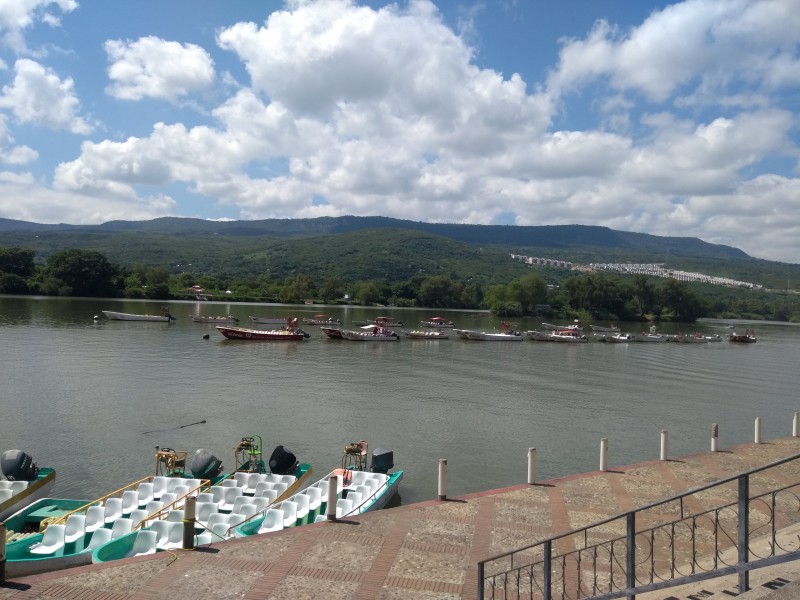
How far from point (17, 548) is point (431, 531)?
29.4ft

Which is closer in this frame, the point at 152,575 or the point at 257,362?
the point at 152,575

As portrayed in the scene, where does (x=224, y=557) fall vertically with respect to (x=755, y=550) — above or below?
below

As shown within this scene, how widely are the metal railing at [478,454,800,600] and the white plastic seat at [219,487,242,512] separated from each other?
786 centimetres

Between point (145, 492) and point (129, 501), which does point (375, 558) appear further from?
point (145, 492)

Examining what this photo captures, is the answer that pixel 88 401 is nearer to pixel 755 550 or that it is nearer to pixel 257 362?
pixel 257 362

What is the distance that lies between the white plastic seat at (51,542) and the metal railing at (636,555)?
9.52 m

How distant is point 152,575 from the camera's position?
10062 millimetres

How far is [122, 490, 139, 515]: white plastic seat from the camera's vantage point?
1540 cm

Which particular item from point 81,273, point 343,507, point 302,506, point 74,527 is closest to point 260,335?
point 343,507

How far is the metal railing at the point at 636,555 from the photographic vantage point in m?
7.62

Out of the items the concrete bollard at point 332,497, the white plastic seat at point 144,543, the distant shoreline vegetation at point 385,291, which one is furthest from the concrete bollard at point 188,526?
the distant shoreline vegetation at point 385,291

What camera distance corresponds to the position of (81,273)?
415 ft

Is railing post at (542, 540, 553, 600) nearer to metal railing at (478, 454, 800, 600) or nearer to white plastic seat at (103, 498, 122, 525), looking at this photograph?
metal railing at (478, 454, 800, 600)

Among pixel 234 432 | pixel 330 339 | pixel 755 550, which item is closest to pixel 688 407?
pixel 234 432
